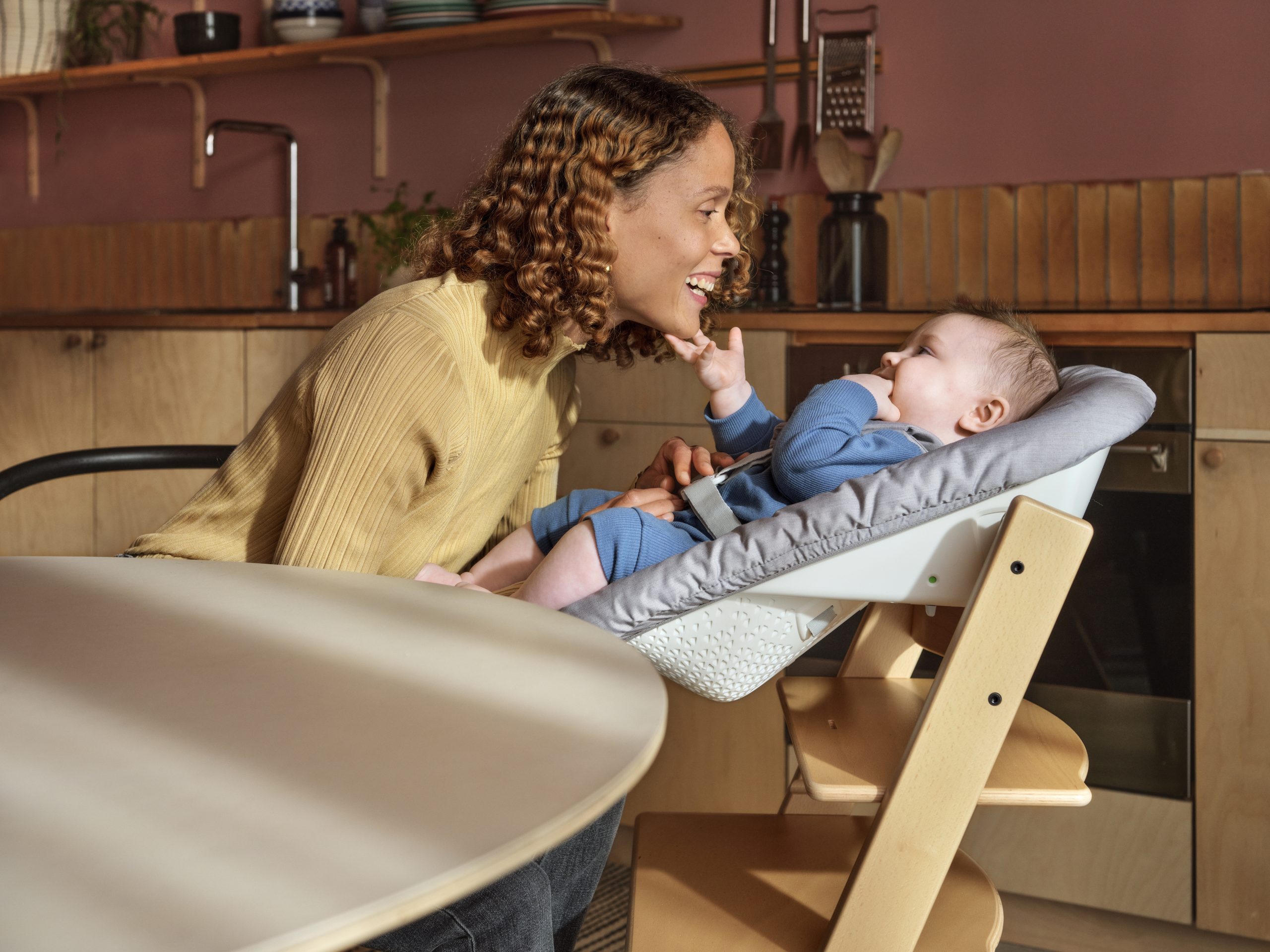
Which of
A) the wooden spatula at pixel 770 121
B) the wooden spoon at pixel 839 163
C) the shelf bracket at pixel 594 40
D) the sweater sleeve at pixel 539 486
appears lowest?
the sweater sleeve at pixel 539 486

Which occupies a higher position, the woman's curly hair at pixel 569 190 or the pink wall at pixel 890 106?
the pink wall at pixel 890 106

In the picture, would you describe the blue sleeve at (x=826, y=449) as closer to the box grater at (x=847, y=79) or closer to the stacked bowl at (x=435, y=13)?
the box grater at (x=847, y=79)

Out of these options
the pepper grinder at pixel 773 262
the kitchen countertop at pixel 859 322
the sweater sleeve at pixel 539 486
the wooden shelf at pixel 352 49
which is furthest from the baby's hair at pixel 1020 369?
the wooden shelf at pixel 352 49

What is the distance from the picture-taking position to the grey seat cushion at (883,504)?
99 centimetres

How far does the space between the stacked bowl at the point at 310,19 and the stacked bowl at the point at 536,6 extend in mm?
526

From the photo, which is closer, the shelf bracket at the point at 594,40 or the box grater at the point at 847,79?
the box grater at the point at 847,79

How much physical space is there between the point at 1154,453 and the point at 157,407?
2155mm

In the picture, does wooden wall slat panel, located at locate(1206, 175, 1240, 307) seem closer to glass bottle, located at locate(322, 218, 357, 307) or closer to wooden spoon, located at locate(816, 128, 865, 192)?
wooden spoon, located at locate(816, 128, 865, 192)

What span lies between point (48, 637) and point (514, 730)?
1.18 feet

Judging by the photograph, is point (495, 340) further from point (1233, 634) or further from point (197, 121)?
point (197, 121)

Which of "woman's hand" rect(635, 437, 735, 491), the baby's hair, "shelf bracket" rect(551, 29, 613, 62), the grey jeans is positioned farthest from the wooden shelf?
the grey jeans

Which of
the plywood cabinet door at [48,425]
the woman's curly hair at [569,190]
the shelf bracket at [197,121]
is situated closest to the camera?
the woman's curly hair at [569,190]

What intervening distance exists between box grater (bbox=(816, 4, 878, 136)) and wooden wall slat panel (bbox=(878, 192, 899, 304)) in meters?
0.16

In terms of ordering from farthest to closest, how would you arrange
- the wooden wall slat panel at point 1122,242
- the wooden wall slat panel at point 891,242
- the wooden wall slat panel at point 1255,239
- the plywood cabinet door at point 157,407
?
the plywood cabinet door at point 157,407 → the wooden wall slat panel at point 891,242 → the wooden wall slat panel at point 1122,242 → the wooden wall slat panel at point 1255,239
